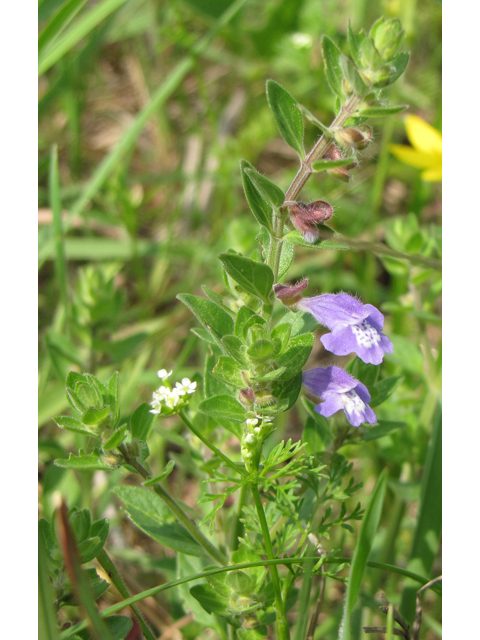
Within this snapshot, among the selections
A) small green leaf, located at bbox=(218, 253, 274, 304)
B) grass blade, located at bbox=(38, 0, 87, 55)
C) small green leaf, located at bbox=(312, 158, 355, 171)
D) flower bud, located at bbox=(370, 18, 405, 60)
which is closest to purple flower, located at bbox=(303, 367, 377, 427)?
small green leaf, located at bbox=(218, 253, 274, 304)

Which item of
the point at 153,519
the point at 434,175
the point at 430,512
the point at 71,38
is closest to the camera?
the point at 153,519

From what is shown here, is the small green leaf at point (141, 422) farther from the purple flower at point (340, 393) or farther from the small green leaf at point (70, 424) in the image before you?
the purple flower at point (340, 393)

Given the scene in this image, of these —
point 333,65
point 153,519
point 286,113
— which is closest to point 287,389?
point 153,519

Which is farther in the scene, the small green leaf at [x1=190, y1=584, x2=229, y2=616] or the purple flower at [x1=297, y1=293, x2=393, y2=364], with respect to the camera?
the small green leaf at [x1=190, y1=584, x2=229, y2=616]

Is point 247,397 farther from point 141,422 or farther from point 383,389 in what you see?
point 383,389

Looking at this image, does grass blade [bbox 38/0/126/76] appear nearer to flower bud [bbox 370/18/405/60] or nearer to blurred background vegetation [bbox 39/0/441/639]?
blurred background vegetation [bbox 39/0/441/639]

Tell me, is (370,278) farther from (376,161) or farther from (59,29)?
(59,29)

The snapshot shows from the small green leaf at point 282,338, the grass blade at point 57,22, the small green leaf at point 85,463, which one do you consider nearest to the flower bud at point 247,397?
the small green leaf at point 282,338
